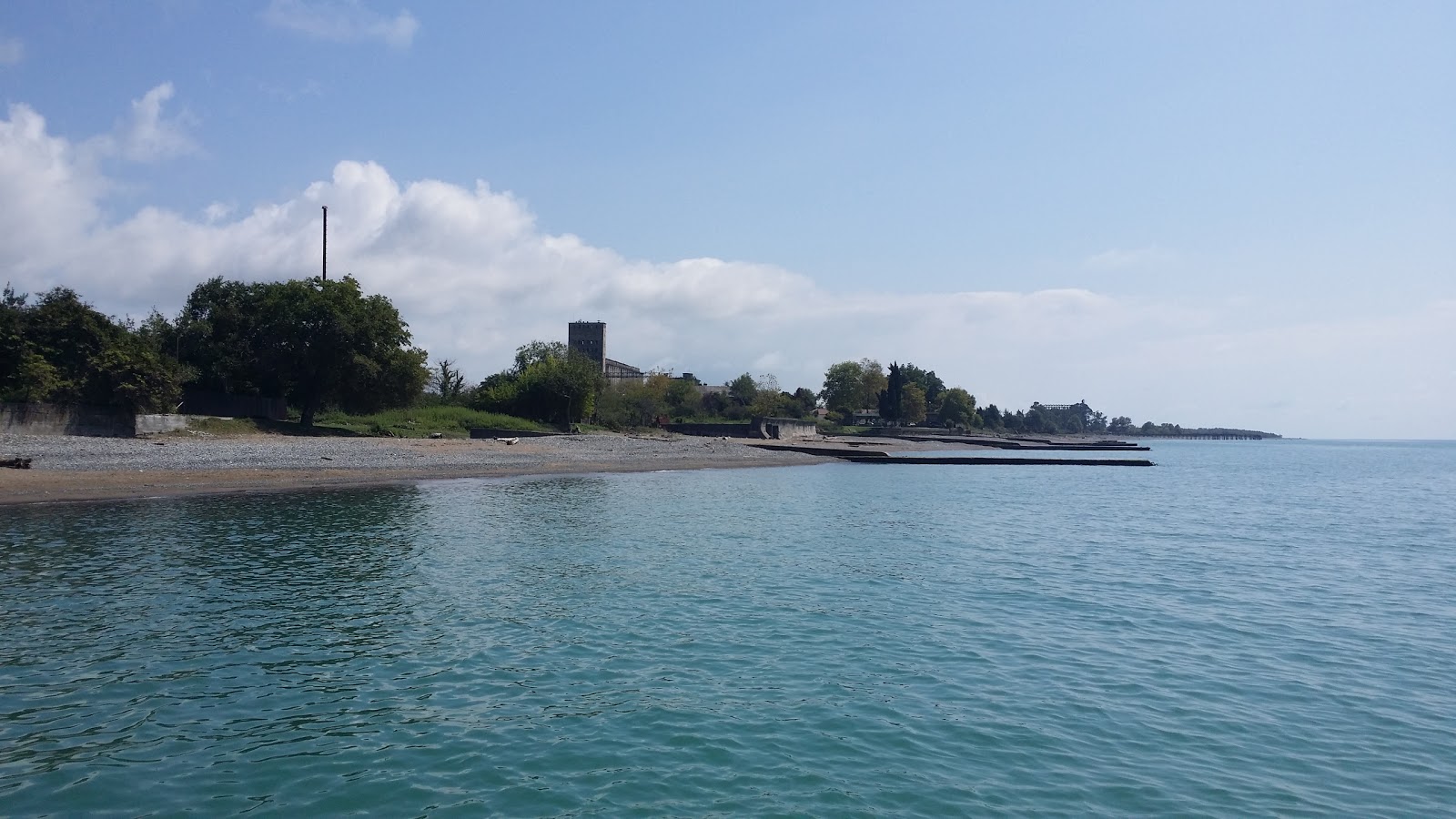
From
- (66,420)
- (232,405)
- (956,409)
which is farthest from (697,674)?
(956,409)

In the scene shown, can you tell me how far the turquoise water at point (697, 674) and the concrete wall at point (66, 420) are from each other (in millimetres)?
12979

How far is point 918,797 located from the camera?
7867 mm

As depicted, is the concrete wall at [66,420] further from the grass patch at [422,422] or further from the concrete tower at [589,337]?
the concrete tower at [589,337]

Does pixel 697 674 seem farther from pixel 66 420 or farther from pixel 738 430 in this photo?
pixel 738 430

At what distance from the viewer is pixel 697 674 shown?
1130 cm

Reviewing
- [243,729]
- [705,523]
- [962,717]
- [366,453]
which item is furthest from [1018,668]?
[366,453]

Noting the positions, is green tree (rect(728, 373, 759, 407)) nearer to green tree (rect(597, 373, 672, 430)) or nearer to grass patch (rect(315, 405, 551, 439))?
green tree (rect(597, 373, 672, 430))

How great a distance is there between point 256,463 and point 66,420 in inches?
322

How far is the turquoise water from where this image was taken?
26.2 ft

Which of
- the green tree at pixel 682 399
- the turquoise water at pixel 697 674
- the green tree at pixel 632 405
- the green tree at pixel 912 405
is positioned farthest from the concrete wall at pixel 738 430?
the green tree at pixel 912 405

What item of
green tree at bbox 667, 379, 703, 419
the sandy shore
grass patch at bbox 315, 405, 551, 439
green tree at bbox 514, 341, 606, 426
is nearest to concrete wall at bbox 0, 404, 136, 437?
the sandy shore

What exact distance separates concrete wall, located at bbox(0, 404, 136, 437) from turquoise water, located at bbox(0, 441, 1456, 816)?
13.0 metres

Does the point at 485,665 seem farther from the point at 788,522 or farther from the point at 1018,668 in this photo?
the point at 788,522

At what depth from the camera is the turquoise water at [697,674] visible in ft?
26.2
